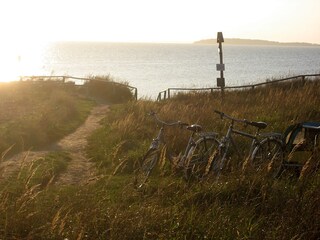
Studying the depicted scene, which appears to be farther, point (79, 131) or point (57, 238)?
point (79, 131)

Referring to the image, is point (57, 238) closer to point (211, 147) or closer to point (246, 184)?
point (246, 184)

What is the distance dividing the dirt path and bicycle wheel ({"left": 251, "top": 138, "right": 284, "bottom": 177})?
274 centimetres

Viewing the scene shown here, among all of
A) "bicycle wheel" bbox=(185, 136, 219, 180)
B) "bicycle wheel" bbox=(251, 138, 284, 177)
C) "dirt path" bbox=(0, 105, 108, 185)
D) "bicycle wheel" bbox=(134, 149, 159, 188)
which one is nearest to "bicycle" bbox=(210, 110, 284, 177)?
"bicycle wheel" bbox=(251, 138, 284, 177)

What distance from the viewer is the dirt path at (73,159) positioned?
902 centimetres

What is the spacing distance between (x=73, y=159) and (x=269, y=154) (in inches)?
201

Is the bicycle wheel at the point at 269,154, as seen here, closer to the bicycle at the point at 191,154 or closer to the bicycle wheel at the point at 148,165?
the bicycle at the point at 191,154

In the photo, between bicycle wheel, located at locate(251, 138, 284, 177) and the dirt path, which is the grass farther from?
the dirt path

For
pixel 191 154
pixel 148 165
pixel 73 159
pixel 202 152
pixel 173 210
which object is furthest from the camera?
pixel 73 159

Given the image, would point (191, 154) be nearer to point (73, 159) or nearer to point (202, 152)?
point (202, 152)

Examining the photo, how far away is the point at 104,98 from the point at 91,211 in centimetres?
2020

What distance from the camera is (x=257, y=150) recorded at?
763 cm

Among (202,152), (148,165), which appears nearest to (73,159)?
(148,165)

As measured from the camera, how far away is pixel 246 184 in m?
6.49

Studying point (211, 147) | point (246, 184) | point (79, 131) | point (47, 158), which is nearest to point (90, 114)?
point (79, 131)
